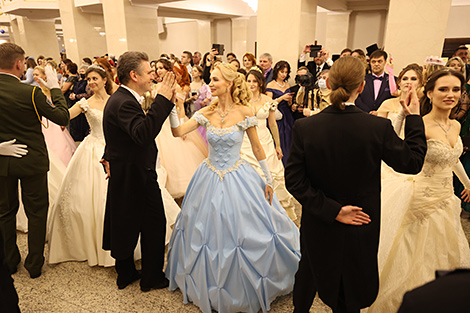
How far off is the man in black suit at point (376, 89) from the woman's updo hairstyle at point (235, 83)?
7.52 ft

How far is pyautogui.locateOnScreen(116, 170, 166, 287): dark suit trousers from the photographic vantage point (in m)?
2.41

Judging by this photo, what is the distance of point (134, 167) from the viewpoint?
89.7 inches

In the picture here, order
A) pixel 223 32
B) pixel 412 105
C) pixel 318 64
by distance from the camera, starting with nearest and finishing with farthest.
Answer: pixel 412 105 < pixel 318 64 < pixel 223 32

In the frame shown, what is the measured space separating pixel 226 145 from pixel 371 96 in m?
2.76

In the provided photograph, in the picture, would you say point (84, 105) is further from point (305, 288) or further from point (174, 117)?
point (305, 288)

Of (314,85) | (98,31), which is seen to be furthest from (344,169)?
(98,31)

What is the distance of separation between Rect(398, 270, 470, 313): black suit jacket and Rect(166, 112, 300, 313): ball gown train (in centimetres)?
162

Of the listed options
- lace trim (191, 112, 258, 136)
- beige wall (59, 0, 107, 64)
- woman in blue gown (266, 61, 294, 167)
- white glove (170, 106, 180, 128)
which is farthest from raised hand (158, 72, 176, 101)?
beige wall (59, 0, 107, 64)

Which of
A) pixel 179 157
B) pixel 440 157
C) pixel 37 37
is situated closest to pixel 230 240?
pixel 440 157

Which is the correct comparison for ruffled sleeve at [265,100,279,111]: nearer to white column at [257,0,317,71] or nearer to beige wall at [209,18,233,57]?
white column at [257,0,317,71]

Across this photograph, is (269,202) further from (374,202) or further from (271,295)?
(374,202)

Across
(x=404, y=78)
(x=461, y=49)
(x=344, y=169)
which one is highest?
(x=461, y=49)

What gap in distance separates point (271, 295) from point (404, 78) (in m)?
2.48

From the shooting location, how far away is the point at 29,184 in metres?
2.62
